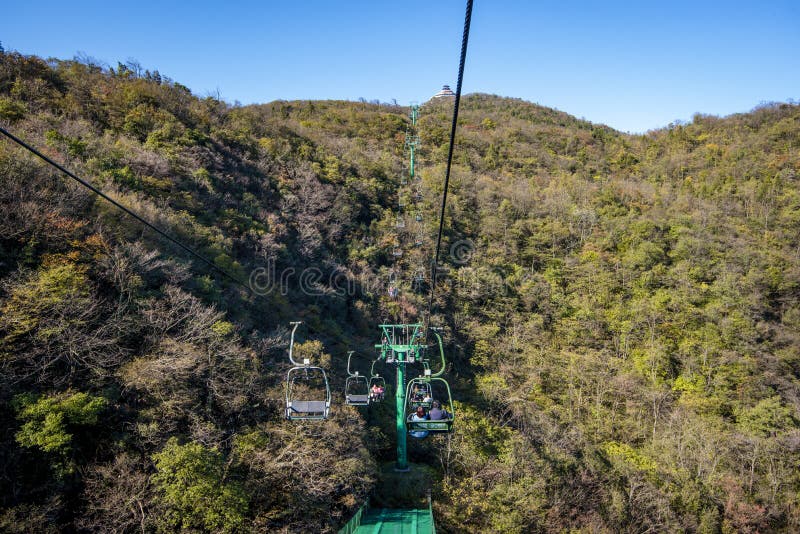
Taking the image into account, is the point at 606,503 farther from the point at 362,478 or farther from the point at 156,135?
the point at 156,135

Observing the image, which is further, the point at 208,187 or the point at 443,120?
the point at 443,120

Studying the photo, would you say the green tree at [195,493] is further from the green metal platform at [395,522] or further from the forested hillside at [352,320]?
the green metal platform at [395,522]

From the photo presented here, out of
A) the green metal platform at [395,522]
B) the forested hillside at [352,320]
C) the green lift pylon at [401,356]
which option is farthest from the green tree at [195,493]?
the green lift pylon at [401,356]

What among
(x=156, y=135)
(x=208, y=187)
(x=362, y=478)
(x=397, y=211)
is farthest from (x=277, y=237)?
(x=362, y=478)

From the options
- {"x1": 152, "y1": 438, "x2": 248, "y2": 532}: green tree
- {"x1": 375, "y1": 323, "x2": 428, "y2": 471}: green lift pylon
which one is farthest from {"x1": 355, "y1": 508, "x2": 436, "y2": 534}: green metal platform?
{"x1": 152, "y1": 438, "x2": 248, "y2": 532}: green tree

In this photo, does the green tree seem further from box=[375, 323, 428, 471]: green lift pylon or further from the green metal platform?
box=[375, 323, 428, 471]: green lift pylon

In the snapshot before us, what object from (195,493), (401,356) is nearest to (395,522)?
(401,356)

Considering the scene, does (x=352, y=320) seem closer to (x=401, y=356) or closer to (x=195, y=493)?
(x=401, y=356)
